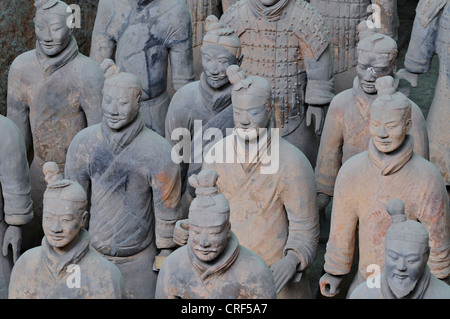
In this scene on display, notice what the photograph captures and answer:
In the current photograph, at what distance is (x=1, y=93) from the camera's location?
9.66m

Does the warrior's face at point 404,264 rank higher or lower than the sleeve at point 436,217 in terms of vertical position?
higher

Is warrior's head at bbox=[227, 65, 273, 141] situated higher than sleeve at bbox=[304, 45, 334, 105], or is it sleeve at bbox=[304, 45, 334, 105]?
warrior's head at bbox=[227, 65, 273, 141]

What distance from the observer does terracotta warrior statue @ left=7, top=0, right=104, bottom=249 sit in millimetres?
7957

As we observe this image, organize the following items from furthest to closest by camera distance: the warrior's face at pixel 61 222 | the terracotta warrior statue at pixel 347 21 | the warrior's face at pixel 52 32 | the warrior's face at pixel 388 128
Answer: the terracotta warrior statue at pixel 347 21
the warrior's face at pixel 52 32
the warrior's face at pixel 388 128
the warrior's face at pixel 61 222

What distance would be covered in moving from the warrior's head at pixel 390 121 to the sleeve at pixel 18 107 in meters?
2.32

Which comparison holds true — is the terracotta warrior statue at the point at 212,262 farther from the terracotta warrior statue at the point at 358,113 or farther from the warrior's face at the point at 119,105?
the terracotta warrior statue at the point at 358,113

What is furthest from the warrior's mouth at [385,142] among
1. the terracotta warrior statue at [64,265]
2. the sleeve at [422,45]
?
the sleeve at [422,45]

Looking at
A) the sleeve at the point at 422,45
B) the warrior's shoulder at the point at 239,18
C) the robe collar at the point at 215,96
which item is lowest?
the sleeve at the point at 422,45

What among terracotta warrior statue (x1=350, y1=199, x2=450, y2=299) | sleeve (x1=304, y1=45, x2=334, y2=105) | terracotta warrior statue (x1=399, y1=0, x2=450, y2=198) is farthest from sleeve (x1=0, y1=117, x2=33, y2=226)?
terracotta warrior statue (x1=399, y1=0, x2=450, y2=198)

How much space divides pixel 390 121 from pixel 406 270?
991 millimetres

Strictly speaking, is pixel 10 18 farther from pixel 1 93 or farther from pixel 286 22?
pixel 286 22

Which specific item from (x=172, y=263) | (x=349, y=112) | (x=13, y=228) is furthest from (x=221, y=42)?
(x=172, y=263)

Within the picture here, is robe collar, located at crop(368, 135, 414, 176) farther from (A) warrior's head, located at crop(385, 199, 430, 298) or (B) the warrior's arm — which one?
(B) the warrior's arm

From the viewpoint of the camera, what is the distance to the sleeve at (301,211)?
6.88 metres
